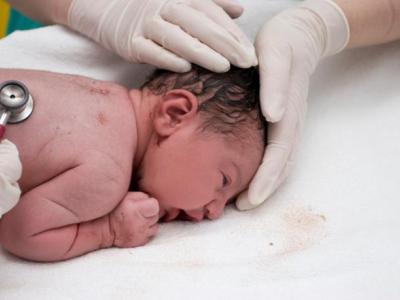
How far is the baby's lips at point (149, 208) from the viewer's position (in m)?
1.12

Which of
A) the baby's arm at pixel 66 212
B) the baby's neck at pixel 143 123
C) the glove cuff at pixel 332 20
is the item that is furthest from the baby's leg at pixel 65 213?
the glove cuff at pixel 332 20

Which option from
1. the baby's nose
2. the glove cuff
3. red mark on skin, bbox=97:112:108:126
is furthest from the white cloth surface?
red mark on skin, bbox=97:112:108:126

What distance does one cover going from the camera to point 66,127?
1.09 m

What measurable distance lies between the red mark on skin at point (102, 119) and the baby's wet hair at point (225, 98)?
0.13 m

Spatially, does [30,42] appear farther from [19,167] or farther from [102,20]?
[19,167]

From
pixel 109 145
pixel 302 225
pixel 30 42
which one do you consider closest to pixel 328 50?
pixel 302 225

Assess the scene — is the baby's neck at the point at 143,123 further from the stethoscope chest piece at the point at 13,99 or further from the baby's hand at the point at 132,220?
the stethoscope chest piece at the point at 13,99

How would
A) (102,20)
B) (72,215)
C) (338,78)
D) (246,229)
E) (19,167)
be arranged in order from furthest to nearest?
1. (338,78)
2. (102,20)
3. (246,229)
4. (72,215)
5. (19,167)

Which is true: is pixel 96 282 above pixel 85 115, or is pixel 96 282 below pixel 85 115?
below

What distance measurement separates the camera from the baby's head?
1132mm

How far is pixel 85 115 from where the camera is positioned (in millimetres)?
1117

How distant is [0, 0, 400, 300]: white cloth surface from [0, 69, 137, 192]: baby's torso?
0.60 ft

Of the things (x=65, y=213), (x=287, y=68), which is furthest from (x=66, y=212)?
(x=287, y=68)

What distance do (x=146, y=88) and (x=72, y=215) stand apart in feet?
1.05
